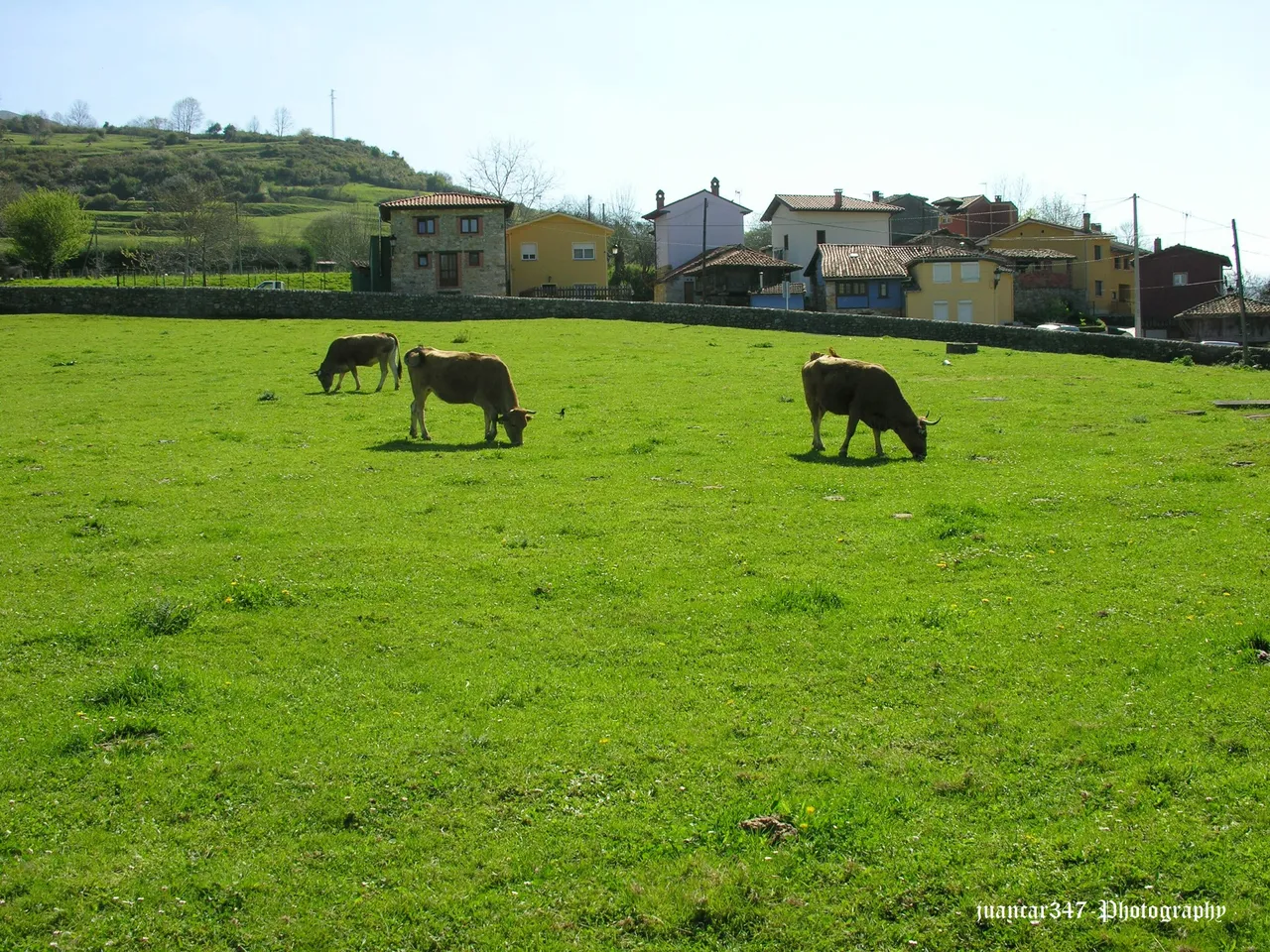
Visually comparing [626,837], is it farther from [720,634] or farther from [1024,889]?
[720,634]

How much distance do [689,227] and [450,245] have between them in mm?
29918

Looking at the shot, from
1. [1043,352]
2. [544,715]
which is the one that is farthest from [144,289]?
[544,715]

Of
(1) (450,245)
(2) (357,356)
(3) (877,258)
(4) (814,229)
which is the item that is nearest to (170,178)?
(4) (814,229)

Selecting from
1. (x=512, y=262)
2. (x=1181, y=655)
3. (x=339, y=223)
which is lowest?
(x=1181, y=655)

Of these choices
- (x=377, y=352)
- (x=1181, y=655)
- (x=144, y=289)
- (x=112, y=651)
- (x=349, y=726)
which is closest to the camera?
(x=349, y=726)

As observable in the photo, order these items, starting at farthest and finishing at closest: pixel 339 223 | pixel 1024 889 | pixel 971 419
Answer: pixel 339 223 → pixel 971 419 → pixel 1024 889

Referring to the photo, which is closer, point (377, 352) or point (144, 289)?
point (377, 352)

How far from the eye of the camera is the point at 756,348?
39.7 metres

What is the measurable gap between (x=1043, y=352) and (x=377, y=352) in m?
26.7

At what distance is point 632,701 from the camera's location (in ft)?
29.2

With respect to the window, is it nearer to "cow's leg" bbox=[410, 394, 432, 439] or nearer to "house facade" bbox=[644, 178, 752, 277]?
"house facade" bbox=[644, 178, 752, 277]

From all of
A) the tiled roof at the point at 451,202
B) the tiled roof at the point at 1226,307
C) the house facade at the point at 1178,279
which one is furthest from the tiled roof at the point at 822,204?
the tiled roof at the point at 451,202

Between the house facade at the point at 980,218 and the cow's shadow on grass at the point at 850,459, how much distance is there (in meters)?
89.9

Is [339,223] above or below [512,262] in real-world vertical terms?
above
